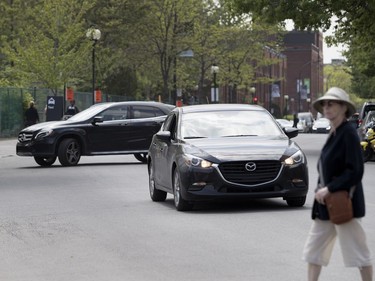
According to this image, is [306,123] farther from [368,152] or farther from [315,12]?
[368,152]

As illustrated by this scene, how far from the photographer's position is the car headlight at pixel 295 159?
1509 centimetres

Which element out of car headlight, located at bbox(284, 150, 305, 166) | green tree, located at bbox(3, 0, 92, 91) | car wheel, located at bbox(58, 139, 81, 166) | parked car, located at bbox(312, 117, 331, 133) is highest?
green tree, located at bbox(3, 0, 92, 91)

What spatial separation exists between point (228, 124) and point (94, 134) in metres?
12.4

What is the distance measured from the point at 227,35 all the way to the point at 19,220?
65628 millimetres

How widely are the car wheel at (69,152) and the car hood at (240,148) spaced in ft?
41.7

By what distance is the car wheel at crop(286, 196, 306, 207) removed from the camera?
15570 millimetres

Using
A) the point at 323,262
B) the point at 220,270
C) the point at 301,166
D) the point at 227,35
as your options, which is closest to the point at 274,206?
the point at 301,166

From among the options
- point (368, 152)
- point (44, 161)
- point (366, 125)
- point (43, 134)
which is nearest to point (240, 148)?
point (43, 134)

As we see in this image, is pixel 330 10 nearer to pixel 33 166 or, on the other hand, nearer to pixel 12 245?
pixel 33 166

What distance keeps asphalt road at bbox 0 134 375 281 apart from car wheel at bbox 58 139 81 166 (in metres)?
7.67

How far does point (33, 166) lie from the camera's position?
95.5 feet

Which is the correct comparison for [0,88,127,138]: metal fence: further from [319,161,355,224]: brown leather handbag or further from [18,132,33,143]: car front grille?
[319,161,355,224]: brown leather handbag

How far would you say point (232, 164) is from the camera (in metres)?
14.9

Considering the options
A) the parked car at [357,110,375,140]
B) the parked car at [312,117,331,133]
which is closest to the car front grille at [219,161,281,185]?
the parked car at [357,110,375,140]
